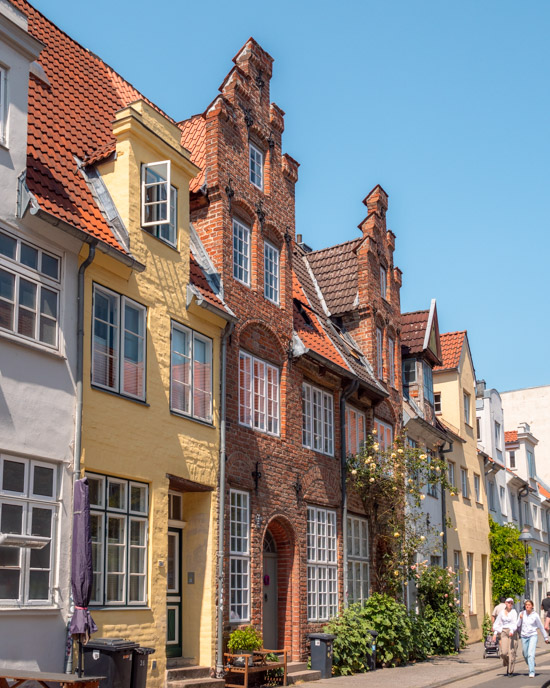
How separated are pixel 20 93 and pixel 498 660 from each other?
18560mm

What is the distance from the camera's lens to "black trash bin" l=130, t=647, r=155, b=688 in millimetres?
11907

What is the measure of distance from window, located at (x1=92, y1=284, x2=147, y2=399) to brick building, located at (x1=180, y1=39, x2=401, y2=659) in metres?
2.85

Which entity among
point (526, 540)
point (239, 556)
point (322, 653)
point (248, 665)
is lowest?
point (322, 653)

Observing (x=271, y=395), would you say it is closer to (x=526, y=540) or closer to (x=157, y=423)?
(x=157, y=423)

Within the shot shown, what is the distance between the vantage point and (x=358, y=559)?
2175cm

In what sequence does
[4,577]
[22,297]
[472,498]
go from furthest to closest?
[472,498] → [22,297] → [4,577]

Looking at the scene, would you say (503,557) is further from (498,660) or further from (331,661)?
(331,661)

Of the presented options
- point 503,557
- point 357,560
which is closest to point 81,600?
point 357,560

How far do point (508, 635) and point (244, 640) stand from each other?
278 inches

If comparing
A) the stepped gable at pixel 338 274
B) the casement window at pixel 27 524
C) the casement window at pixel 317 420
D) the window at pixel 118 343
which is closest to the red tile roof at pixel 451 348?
the stepped gable at pixel 338 274

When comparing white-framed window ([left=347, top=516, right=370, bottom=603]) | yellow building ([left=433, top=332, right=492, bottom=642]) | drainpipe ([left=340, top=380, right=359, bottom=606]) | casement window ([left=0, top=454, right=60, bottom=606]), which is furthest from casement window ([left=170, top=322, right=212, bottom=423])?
yellow building ([left=433, top=332, right=492, bottom=642])

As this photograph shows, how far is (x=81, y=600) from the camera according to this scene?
10914 millimetres

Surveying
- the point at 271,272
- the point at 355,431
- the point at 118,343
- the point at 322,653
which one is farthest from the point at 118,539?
the point at 355,431

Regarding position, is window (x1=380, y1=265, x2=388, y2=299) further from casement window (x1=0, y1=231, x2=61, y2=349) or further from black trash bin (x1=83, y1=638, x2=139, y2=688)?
black trash bin (x1=83, y1=638, x2=139, y2=688)
